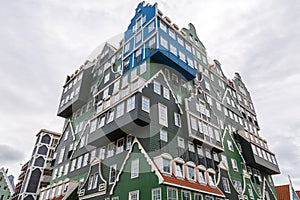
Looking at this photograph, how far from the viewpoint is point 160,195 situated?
22.7 m

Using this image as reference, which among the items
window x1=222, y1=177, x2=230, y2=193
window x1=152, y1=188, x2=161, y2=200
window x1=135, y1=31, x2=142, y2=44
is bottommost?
window x1=152, y1=188, x2=161, y2=200

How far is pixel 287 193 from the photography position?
50.1 m

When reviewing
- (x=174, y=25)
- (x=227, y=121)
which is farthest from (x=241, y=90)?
(x=174, y=25)

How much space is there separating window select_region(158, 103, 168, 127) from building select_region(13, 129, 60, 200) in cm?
4268

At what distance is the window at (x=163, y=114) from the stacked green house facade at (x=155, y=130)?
0.15 metres

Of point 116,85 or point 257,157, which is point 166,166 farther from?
point 257,157

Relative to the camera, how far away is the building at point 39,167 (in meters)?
54.8

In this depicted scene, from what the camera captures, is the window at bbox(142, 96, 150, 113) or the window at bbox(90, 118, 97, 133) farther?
the window at bbox(90, 118, 97, 133)

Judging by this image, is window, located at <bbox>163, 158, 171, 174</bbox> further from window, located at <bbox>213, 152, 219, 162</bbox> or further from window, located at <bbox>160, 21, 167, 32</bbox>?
window, located at <bbox>160, 21, 167, 32</bbox>

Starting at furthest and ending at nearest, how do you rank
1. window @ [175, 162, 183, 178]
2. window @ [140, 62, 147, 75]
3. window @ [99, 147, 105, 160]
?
window @ [140, 62, 147, 75], window @ [99, 147, 105, 160], window @ [175, 162, 183, 178]

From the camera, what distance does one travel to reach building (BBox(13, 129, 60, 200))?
54781 millimetres

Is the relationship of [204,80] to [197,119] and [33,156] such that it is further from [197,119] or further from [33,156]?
[33,156]

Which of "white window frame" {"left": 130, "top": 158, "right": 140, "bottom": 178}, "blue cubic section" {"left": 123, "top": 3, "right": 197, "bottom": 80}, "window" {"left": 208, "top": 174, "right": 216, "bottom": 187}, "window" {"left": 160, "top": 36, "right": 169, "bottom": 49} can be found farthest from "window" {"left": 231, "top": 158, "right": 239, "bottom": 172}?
"window" {"left": 160, "top": 36, "right": 169, "bottom": 49}

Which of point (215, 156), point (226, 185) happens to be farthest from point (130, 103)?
point (226, 185)
